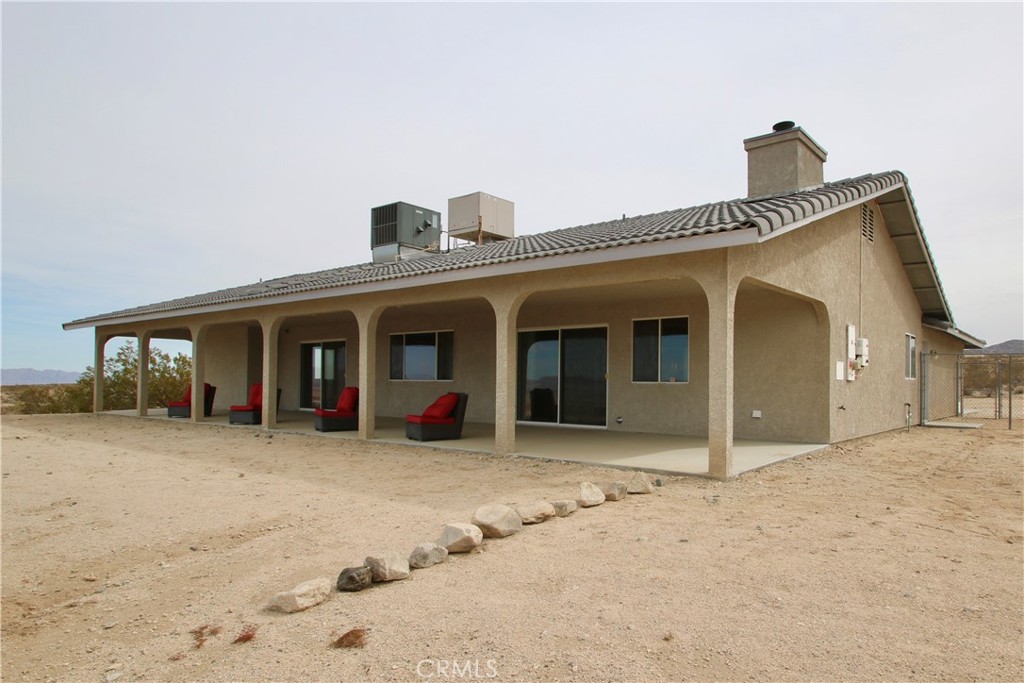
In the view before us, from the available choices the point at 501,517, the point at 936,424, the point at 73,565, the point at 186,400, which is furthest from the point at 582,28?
the point at 186,400

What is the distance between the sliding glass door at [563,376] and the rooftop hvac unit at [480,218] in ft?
17.7

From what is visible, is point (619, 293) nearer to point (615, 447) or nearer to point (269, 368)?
point (615, 447)

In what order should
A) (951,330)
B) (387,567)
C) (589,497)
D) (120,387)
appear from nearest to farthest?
(387,567), (589,497), (951,330), (120,387)

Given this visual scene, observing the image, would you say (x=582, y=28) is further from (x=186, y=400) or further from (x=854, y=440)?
(x=186, y=400)

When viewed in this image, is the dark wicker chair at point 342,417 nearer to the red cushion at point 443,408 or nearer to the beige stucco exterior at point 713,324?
the beige stucco exterior at point 713,324

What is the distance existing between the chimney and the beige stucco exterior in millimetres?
1315

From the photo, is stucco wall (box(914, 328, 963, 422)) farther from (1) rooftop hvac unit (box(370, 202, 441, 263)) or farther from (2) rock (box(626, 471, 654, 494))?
(1) rooftop hvac unit (box(370, 202, 441, 263))

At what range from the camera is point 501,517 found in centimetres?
466

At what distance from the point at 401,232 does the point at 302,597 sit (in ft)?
50.0

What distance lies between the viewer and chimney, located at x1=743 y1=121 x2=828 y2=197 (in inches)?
448

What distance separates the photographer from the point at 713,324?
270 inches

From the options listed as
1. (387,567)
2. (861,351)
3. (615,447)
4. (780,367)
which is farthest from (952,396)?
(387,567)

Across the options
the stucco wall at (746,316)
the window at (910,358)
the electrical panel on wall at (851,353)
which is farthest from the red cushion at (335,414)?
the window at (910,358)

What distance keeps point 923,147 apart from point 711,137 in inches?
157
